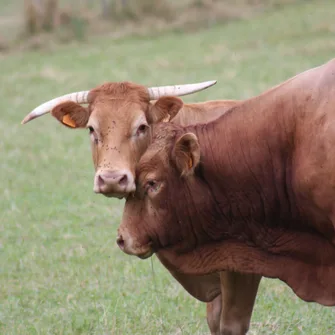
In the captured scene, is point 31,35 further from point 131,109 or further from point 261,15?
point 131,109

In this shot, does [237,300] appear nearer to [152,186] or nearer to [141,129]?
[152,186]

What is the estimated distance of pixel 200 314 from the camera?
6.92 metres

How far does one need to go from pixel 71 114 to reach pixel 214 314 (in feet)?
5.94

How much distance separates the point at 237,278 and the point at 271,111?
126 cm

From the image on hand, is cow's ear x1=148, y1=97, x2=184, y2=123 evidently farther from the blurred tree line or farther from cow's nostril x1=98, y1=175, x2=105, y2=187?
the blurred tree line

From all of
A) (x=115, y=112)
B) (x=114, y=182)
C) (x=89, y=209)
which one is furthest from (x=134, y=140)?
(x=89, y=209)

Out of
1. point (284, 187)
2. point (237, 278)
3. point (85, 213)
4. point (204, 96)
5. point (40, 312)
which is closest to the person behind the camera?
point (284, 187)

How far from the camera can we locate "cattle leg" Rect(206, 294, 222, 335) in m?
6.41

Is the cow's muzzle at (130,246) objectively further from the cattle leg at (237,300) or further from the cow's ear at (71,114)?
the cow's ear at (71,114)

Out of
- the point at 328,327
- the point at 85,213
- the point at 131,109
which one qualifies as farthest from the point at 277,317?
the point at 85,213

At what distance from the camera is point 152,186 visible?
5316 mm

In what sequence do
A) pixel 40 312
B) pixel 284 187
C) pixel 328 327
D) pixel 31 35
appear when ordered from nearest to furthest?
pixel 284 187 → pixel 328 327 → pixel 40 312 → pixel 31 35

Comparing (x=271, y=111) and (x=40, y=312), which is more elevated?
(x=271, y=111)

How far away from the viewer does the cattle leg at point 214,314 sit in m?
6.41
